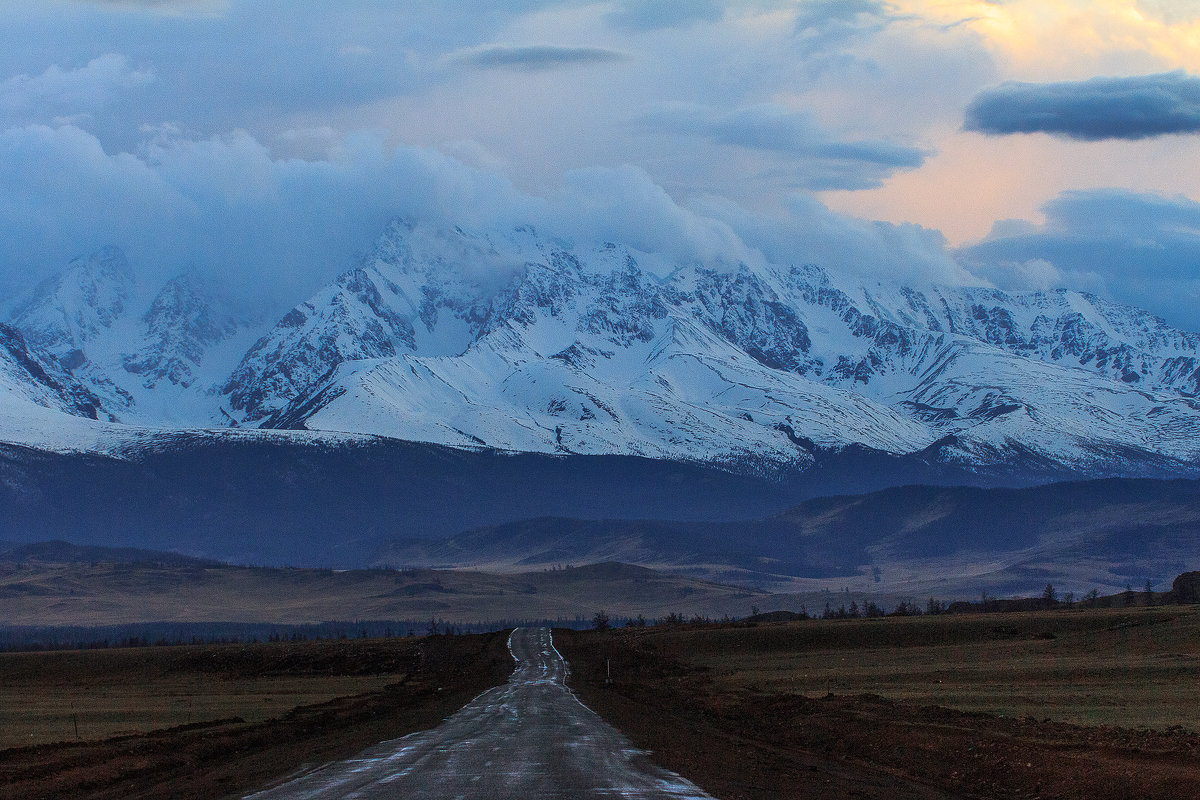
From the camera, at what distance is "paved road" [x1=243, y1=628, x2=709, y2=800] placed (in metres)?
31.1

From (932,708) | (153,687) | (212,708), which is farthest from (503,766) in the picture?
(153,687)

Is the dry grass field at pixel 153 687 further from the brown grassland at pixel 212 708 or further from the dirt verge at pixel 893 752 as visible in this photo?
the dirt verge at pixel 893 752

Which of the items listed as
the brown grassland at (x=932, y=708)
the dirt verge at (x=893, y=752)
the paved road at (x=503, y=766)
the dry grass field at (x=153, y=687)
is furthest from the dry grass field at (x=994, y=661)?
the dry grass field at (x=153, y=687)

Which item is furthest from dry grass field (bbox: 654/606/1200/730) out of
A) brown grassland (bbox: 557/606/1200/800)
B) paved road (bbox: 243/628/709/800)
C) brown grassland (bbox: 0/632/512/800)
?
brown grassland (bbox: 0/632/512/800)

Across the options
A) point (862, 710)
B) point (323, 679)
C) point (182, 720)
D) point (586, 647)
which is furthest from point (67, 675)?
point (862, 710)

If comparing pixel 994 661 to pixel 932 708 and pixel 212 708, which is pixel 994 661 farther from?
pixel 212 708

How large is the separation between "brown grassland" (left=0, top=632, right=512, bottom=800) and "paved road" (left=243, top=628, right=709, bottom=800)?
1.86 m

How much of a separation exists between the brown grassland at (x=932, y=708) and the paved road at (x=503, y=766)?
1.50 m

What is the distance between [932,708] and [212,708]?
3614cm

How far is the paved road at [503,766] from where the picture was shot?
31109 millimetres

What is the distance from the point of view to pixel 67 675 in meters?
99.6

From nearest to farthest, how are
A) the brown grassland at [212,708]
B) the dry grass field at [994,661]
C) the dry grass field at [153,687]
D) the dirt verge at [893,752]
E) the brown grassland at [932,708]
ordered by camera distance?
the dirt verge at [893,752] < the brown grassland at [932,708] < the brown grassland at [212,708] < the dry grass field at [994,661] < the dry grass field at [153,687]

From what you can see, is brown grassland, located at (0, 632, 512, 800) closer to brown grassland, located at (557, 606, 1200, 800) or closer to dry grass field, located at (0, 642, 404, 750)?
dry grass field, located at (0, 642, 404, 750)

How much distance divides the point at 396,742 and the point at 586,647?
67.6 meters
